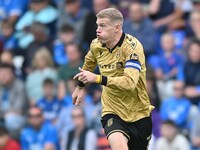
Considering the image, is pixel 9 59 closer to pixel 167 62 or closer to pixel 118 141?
pixel 167 62

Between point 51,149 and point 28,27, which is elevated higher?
point 28,27

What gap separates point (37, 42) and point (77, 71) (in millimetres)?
1527

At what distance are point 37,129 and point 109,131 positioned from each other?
5118 millimetres

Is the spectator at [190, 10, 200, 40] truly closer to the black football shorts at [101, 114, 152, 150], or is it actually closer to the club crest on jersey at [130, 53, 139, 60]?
the black football shorts at [101, 114, 152, 150]

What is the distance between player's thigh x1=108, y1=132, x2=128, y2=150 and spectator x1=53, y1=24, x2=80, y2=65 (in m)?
6.29

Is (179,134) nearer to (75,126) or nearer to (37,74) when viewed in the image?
(75,126)

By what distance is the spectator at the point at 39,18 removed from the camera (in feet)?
55.4

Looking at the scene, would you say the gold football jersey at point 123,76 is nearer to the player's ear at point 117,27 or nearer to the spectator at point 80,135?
the player's ear at point 117,27

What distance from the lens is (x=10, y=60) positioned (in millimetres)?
16531

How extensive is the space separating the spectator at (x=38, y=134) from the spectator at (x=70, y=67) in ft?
2.11

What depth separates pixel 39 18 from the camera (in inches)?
666

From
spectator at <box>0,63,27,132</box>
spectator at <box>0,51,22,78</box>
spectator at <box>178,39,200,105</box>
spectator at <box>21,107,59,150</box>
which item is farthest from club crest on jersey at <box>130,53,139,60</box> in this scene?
spectator at <box>0,51,22,78</box>

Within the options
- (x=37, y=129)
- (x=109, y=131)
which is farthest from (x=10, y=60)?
(x=109, y=131)

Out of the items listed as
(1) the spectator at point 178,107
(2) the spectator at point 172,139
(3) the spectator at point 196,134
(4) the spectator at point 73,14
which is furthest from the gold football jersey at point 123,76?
(4) the spectator at point 73,14
